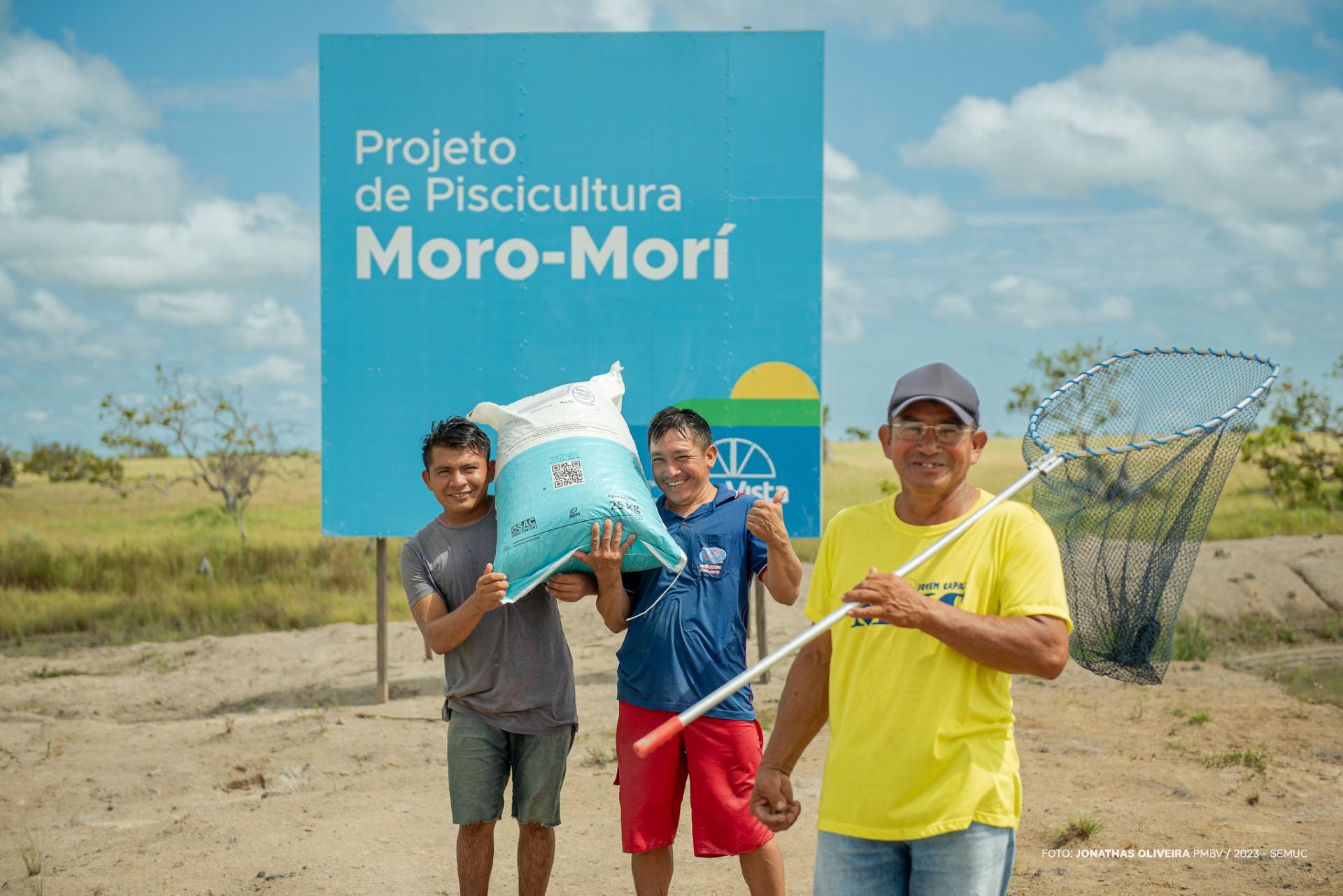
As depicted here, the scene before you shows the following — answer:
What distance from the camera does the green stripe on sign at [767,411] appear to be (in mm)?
6691

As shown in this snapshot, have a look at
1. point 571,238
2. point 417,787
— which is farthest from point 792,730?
point 571,238

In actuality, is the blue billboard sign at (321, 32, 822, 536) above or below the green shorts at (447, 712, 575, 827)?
above

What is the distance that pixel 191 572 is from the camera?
1379cm

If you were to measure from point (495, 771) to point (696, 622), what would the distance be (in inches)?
31.0

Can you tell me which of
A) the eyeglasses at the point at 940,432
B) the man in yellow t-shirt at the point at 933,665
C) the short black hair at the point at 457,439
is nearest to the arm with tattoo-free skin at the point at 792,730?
the man in yellow t-shirt at the point at 933,665

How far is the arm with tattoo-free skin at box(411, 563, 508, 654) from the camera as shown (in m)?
3.20

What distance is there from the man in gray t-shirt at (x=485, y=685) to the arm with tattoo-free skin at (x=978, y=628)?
1339 millimetres

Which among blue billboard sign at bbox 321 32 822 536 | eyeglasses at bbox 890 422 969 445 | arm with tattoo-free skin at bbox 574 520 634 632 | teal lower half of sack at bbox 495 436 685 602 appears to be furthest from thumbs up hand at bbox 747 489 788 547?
blue billboard sign at bbox 321 32 822 536

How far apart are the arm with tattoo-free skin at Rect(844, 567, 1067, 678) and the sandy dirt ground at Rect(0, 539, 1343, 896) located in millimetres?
308

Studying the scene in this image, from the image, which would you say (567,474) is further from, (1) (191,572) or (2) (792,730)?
(1) (191,572)

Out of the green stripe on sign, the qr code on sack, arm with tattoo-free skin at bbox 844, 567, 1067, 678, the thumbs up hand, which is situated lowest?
arm with tattoo-free skin at bbox 844, 567, 1067, 678

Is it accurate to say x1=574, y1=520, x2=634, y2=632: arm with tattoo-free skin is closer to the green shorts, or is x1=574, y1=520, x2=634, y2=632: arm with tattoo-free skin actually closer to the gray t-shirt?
the gray t-shirt

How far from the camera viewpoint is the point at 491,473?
367 centimetres

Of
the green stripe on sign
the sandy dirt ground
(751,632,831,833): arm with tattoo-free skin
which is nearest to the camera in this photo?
(751,632,831,833): arm with tattoo-free skin
